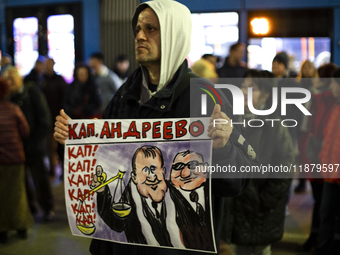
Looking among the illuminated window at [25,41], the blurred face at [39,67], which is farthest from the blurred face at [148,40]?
the illuminated window at [25,41]

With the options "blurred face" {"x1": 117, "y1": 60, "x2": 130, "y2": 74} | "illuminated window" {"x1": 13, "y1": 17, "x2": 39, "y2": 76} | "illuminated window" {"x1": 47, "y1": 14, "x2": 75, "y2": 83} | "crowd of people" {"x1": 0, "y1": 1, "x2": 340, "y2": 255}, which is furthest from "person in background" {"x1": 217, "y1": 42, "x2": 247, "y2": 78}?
"illuminated window" {"x1": 13, "y1": 17, "x2": 39, "y2": 76}

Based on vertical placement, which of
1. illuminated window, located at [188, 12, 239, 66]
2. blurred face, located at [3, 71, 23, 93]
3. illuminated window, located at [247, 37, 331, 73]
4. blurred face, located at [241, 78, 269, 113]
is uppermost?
illuminated window, located at [188, 12, 239, 66]

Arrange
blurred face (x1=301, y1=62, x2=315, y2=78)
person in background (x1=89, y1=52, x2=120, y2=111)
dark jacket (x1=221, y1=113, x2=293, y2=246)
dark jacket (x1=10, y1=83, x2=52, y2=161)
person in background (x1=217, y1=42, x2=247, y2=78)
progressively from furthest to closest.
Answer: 1. person in background (x1=89, y1=52, x2=120, y2=111)
2. person in background (x1=217, y1=42, x2=247, y2=78)
3. blurred face (x1=301, y1=62, x2=315, y2=78)
4. dark jacket (x1=10, y1=83, x2=52, y2=161)
5. dark jacket (x1=221, y1=113, x2=293, y2=246)

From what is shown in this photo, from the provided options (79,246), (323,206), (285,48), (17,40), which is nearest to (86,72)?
(79,246)

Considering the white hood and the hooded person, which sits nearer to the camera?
the hooded person

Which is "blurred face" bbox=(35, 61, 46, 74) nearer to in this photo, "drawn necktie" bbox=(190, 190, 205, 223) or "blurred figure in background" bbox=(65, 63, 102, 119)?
"blurred figure in background" bbox=(65, 63, 102, 119)

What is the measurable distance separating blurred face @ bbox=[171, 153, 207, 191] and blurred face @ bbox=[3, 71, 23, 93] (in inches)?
130

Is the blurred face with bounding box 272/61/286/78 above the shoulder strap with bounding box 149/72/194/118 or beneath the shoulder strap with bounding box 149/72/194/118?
above

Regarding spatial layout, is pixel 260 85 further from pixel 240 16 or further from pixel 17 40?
pixel 17 40

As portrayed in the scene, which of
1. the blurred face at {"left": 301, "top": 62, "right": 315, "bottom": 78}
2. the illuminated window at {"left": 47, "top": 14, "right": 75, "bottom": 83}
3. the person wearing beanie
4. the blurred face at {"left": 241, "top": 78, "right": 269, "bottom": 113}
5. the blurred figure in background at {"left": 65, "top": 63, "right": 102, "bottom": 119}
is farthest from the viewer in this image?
the illuminated window at {"left": 47, "top": 14, "right": 75, "bottom": 83}

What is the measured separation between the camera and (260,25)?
8.64 m

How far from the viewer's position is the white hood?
1645mm

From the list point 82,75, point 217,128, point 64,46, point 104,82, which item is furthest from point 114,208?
point 64,46

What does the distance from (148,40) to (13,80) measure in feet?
10.3
